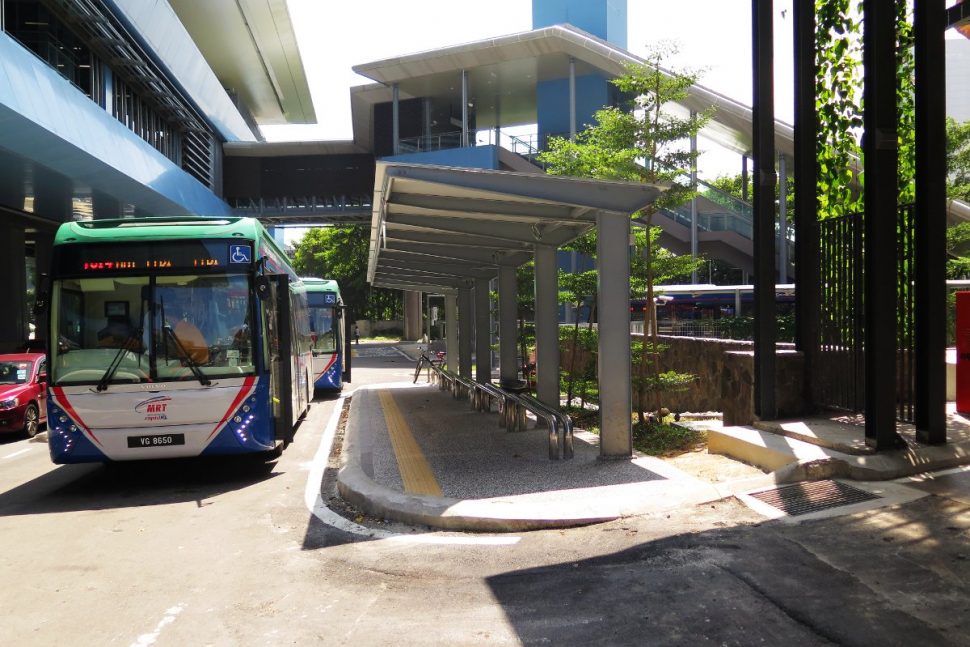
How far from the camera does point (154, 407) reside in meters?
8.74

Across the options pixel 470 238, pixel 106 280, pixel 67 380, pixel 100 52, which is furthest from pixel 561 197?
pixel 100 52

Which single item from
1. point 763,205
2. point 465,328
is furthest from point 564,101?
point 763,205

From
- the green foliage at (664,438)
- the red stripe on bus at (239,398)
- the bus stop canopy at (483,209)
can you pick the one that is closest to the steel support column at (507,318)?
the bus stop canopy at (483,209)

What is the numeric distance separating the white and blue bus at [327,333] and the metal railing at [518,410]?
3.45 meters

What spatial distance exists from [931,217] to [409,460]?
6053 millimetres

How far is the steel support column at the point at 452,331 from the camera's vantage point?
22188 mm

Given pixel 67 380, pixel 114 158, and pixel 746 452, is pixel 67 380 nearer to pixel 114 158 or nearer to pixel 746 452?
pixel 746 452

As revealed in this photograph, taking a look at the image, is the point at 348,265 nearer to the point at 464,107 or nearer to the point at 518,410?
the point at 464,107

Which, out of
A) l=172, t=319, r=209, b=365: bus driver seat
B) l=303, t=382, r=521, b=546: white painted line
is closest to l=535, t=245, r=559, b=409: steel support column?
l=303, t=382, r=521, b=546: white painted line

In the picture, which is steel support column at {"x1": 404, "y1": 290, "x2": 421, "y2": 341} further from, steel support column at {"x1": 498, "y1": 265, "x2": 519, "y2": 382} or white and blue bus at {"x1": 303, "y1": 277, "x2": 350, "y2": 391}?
steel support column at {"x1": 498, "y1": 265, "x2": 519, "y2": 382}

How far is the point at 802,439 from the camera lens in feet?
27.1

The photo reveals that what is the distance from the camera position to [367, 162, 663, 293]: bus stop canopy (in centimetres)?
831

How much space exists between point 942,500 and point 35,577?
6756mm

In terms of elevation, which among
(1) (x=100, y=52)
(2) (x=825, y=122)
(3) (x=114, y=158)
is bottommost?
(2) (x=825, y=122)
